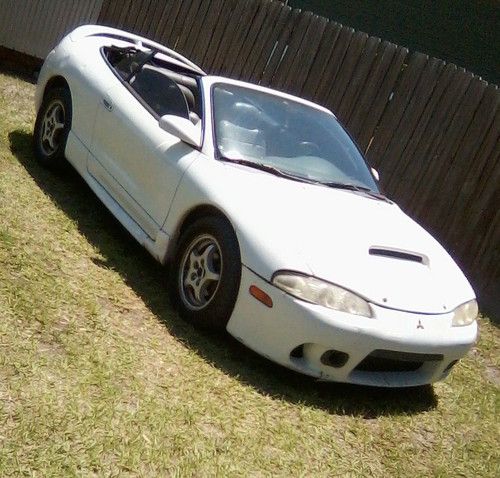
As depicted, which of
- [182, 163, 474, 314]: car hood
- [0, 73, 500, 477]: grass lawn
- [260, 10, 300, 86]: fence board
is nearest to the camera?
[0, 73, 500, 477]: grass lawn

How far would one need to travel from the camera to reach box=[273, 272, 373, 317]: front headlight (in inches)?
162

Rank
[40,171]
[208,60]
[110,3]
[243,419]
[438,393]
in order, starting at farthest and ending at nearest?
1. [110,3]
2. [208,60]
3. [40,171]
4. [438,393]
5. [243,419]

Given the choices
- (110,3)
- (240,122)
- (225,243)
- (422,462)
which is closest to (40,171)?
(240,122)

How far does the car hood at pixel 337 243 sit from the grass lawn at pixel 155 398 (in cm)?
65

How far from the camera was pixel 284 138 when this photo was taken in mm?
5543

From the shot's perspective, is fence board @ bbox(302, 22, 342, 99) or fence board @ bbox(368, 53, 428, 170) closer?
fence board @ bbox(368, 53, 428, 170)

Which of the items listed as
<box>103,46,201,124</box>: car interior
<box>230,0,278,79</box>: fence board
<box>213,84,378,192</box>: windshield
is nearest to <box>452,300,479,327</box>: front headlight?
<box>213,84,378,192</box>: windshield

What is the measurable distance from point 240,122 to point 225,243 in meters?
1.30

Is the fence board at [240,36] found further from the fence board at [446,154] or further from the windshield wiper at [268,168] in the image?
the windshield wiper at [268,168]

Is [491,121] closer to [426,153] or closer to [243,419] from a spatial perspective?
[426,153]

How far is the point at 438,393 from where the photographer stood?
4938 millimetres

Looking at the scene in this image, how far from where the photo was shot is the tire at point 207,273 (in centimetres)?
438

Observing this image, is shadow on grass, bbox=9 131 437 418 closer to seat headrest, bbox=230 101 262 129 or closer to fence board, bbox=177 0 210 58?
seat headrest, bbox=230 101 262 129

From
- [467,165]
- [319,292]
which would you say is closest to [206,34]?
[467,165]
